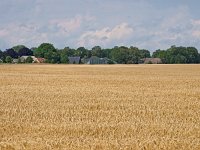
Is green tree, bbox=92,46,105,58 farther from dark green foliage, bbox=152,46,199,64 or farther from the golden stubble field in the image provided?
the golden stubble field

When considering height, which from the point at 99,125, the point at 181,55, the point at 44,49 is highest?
the point at 44,49

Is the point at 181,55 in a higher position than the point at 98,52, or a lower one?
lower

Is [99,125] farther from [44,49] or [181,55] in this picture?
[44,49]

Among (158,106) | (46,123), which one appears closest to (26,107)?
(46,123)

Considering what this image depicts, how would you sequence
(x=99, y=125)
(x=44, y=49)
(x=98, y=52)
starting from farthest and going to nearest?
(x=98, y=52), (x=44, y=49), (x=99, y=125)

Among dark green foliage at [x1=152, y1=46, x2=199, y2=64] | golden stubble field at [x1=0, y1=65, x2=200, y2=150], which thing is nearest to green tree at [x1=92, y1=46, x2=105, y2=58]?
dark green foliage at [x1=152, y1=46, x2=199, y2=64]

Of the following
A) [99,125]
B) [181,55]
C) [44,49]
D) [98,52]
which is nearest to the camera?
[99,125]

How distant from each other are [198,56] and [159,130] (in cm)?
14915

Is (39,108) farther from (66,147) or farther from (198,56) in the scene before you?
(198,56)

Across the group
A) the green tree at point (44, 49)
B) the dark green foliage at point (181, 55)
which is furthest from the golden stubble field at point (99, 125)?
the green tree at point (44, 49)

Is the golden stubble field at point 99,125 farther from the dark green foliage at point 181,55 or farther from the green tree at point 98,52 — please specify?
the green tree at point 98,52

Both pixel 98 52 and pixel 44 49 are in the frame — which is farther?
pixel 98 52

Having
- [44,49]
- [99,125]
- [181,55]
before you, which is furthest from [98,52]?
[99,125]

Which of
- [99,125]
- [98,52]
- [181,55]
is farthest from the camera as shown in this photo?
[98,52]
